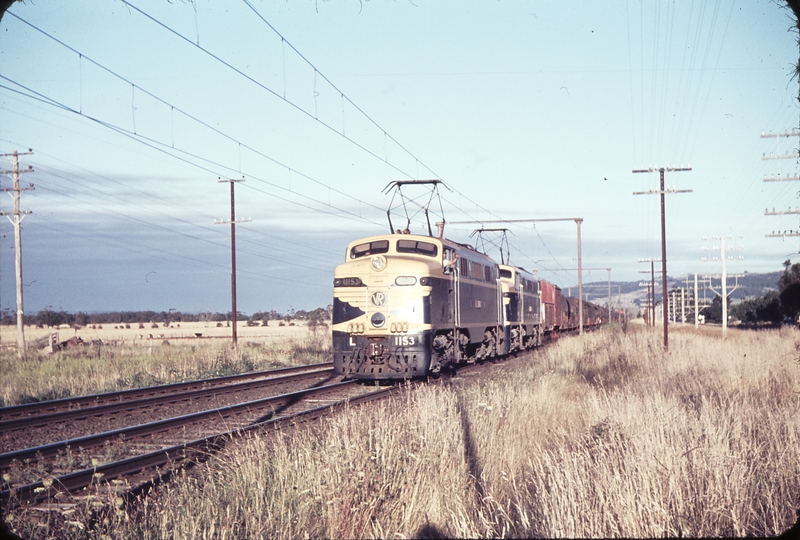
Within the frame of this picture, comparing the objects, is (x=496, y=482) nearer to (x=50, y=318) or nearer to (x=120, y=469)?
(x=120, y=469)

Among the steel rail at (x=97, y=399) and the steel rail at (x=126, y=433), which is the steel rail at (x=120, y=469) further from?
the steel rail at (x=97, y=399)

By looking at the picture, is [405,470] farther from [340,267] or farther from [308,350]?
[308,350]

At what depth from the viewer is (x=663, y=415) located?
850 cm

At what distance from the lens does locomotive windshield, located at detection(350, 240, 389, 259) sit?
61.9 ft

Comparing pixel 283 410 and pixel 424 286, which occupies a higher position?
pixel 424 286

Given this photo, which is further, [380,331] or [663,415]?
[380,331]

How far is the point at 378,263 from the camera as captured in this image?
17.4m

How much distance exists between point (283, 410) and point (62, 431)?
412 centimetres

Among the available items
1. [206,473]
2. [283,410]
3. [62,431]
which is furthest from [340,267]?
[206,473]

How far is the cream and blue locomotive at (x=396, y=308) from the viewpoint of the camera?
1678cm

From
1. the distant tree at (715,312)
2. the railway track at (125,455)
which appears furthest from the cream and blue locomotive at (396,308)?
the distant tree at (715,312)

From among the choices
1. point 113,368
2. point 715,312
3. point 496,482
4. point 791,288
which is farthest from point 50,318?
point 715,312

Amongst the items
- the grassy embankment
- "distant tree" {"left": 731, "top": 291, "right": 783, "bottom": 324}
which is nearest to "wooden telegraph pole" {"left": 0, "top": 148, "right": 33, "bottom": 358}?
the grassy embankment

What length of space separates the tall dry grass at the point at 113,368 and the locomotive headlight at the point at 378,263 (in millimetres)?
8485
